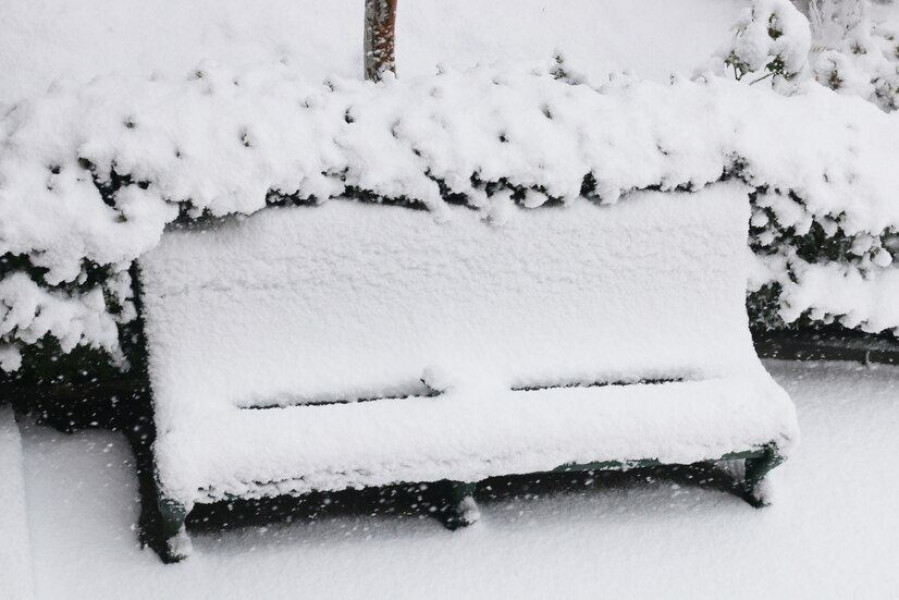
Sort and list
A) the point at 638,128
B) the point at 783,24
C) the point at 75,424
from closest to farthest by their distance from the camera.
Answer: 1. the point at 638,128
2. the point at 75,424
3. the point at 783,24

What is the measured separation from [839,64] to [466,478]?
366 centimetres

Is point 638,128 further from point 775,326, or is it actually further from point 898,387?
point 898,387

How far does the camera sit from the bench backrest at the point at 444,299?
11.0ft

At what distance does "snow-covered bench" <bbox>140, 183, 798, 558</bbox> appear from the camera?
325 centimetres

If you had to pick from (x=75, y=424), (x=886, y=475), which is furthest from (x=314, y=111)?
(x=886, y=475)

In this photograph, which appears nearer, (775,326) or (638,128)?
(638,128)

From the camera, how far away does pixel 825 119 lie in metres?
4.07

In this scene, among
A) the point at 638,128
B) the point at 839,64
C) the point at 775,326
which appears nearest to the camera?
the point at 638,128

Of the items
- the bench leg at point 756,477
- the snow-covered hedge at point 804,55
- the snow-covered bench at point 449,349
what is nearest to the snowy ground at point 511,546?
the bench leg at point 756,477

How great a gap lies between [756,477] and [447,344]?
1367 millimetres

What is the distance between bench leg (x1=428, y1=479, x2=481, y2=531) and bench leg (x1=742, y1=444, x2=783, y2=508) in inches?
43.9

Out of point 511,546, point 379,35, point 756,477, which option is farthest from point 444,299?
point 379,35

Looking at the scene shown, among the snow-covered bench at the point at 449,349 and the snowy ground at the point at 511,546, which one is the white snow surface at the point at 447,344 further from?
the snowy ground at the point at 511,546

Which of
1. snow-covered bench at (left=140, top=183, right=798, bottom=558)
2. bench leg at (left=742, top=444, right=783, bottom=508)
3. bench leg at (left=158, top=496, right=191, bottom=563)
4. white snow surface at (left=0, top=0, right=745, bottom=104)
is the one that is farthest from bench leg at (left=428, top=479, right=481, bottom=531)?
white snow surface at (left=0, top=0, right=745, bottom=104)
